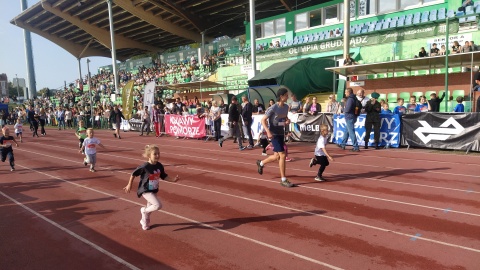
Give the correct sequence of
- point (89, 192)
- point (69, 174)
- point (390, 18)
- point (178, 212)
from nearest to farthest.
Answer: point (178, 212), point (89, 192), point (69, 174), point (390, 18)

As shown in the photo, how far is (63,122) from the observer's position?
34.4 m

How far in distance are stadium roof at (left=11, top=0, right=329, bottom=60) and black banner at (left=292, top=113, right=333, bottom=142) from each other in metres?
17.9

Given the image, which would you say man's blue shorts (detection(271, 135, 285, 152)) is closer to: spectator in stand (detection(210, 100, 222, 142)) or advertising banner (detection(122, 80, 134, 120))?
spectator in stand (detection(210, 100, 222, 142))

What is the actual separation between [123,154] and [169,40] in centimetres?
4104

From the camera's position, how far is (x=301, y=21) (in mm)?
29250

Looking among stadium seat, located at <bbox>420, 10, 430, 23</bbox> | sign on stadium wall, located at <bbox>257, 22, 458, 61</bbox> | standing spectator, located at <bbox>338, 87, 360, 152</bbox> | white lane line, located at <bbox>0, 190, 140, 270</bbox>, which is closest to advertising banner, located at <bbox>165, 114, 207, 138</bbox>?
standing spectator, located at <bbox>338, 87, 360, 152</bbox>

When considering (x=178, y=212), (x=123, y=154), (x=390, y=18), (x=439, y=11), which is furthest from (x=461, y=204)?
(x=390, y=18)

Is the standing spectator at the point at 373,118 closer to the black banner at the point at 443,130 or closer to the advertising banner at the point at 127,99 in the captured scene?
the black banner at the point at 443,130

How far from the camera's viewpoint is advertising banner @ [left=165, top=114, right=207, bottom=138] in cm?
1823

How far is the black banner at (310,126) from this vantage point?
14.3 metres

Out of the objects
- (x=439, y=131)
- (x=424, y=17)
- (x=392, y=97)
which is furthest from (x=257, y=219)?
(x=424, y=17)

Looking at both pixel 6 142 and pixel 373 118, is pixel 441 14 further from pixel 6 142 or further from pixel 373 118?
pixel 6 142

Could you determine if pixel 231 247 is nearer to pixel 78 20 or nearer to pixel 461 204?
pixel 461 204

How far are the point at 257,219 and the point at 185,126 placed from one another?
13.9 meters
